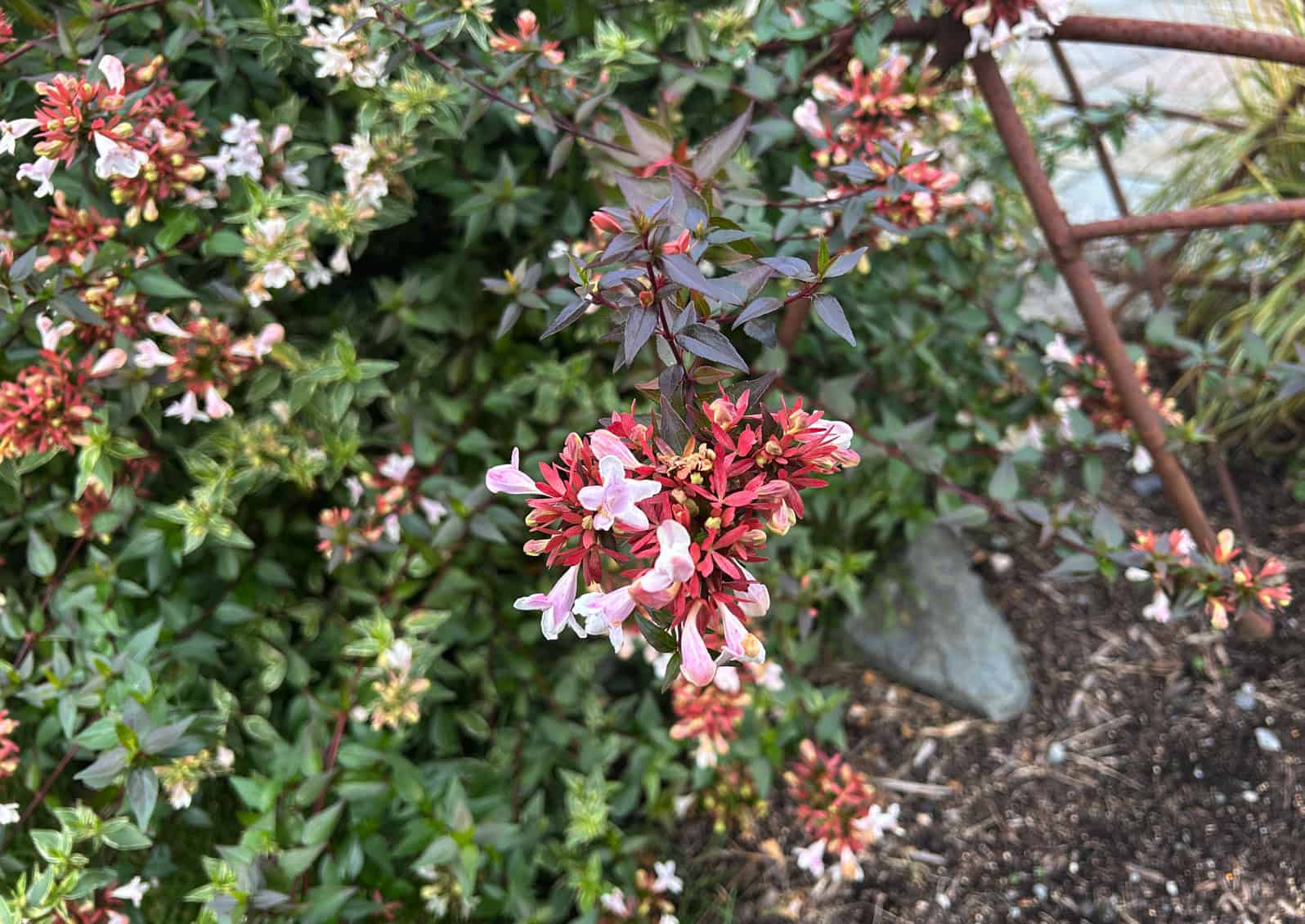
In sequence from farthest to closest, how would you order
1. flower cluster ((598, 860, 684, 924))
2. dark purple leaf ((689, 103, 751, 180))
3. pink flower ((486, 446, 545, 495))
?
flower cluster ((598, 860, 684, 924)), dark purple leaf ((689, 103, 751, 180)), pink flower ((486, 446, 545, 495))

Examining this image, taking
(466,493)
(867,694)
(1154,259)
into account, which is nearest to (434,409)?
(466,493)

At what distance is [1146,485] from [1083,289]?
1017 mm

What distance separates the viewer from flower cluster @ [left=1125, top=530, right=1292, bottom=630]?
143 cm

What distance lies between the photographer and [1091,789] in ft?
6.21

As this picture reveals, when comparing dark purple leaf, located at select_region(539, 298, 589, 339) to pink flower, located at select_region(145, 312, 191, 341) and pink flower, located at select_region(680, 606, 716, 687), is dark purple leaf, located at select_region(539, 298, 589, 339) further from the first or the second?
pink flower, located at select_region(145, 312, 191, 341)

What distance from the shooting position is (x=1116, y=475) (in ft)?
8.27

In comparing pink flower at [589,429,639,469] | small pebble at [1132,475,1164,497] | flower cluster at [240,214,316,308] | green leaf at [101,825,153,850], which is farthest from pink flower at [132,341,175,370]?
small pebble at [1132,475,1164,497]

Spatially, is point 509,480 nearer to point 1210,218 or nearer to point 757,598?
point 757,598

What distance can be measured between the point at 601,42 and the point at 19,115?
0.97 m

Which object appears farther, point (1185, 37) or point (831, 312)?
point (1185, 37)

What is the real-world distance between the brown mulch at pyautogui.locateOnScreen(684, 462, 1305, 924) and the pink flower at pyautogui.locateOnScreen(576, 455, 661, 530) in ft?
4.28

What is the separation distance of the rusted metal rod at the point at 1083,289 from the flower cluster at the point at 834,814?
2.52 feet

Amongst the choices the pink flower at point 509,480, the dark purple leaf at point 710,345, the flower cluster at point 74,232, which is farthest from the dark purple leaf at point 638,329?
the flower cluster at point 74,232

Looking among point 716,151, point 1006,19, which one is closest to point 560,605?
point 716,151
